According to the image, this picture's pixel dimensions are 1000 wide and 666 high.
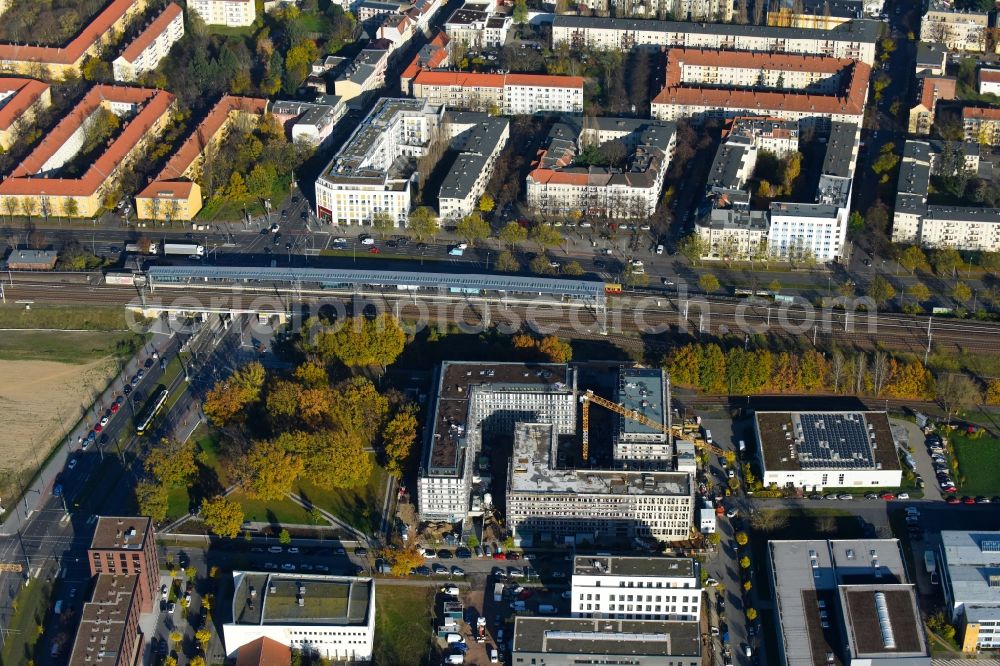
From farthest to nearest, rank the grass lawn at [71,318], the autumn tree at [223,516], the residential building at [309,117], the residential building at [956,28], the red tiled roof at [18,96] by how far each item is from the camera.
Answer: the residential building at [956,28], the red tiled roof at [18,96], the residential building at [309,117], the grass lawn at [71,318], the autumn tree at [223,516]

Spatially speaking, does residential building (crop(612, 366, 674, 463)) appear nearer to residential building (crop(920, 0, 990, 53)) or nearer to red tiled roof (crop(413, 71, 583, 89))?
red tiled roof (crop(413, 71, 583, 89))

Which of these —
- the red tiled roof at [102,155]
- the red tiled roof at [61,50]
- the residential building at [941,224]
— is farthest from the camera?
the red tiled roof at [61,50]

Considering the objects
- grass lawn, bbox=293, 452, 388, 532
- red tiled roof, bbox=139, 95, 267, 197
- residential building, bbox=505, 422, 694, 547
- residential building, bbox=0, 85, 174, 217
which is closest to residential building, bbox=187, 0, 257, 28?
residential building, bbox=0, 85, 174, 217

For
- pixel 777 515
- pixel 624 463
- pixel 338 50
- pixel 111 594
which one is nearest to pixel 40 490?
pixel 111 594

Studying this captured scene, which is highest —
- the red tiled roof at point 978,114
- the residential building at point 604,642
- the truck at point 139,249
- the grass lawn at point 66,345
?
the red tiled roof at point 978,114

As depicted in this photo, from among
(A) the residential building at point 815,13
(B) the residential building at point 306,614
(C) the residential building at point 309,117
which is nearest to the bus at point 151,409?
(B) the residential building at point 306,614

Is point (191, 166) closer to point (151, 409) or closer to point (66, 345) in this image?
point (66, 345)

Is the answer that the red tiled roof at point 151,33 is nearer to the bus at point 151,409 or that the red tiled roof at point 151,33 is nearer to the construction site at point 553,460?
the bus at point 151,409

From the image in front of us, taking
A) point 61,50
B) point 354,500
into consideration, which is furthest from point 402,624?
point 61,50
